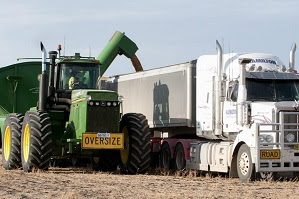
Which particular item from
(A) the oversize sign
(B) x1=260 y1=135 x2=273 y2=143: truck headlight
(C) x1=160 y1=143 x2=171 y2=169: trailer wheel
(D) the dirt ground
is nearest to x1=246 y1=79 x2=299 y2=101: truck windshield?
(B) x1=260 y1=135 x2=273 y2=143: truck headlight

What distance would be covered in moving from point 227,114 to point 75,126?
439 cm

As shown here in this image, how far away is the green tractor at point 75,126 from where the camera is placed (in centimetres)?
1981

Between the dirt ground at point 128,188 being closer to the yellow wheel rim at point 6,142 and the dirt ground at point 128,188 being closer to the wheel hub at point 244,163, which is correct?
→ the wheel hub at point 244,163

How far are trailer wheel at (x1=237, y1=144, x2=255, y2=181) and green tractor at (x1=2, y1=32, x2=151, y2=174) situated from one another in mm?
2748

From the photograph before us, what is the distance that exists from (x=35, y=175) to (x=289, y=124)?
682 centimetres

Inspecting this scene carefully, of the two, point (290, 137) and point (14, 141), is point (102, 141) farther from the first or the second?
point (290, 137)

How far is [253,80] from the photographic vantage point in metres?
19.8

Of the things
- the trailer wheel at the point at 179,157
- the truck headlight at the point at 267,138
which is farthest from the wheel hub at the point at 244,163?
the trailer wheel at the point at 179,157

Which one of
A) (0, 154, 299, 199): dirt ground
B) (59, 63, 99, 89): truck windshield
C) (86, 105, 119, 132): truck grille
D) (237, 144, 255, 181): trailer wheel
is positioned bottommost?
(0, 154, 299, 199): dirt ground

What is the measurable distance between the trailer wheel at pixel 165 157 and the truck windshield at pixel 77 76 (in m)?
4.07

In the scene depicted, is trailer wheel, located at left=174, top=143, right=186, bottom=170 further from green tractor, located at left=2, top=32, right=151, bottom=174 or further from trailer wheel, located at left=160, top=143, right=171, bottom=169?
green tractor, located at left=2, top=32, right=151, bottom=174

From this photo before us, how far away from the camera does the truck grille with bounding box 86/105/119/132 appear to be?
2003 centimetres

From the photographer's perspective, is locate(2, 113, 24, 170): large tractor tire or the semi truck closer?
the semi truck

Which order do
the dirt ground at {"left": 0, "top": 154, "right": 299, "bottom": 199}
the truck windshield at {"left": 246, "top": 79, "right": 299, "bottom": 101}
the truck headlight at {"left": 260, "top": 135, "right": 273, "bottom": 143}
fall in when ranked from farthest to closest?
the truck windshield at {"left": 246, "top": 79, "right": 299, "bottom": 101} → the truck headlight at {"left": 260, "top": 135, "right": 273, "bottom": 143} → the dirt ground at {"left": 0, "top": 154, "right": 299, "bottom": 199}
